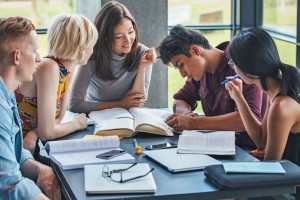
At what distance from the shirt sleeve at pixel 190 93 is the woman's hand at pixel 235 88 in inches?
22.7

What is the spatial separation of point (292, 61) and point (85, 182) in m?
2.75

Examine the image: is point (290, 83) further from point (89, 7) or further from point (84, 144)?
point (89, 7)

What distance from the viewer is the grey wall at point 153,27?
4.65m

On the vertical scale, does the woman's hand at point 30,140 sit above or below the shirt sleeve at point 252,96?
below

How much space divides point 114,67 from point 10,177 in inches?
61.8

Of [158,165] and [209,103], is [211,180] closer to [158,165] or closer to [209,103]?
[158,165]

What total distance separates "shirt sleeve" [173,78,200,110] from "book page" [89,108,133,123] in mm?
389

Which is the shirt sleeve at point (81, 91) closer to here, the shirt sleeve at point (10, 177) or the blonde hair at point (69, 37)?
the blonde hair at point (69, 37)

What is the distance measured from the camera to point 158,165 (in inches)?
93.7

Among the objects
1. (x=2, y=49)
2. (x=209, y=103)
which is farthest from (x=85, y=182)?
(x=209, y=103)

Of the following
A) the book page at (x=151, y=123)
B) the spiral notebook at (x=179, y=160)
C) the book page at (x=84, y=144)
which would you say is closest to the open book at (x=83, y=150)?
the book page at (x=84, y=144)

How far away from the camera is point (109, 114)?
315cm

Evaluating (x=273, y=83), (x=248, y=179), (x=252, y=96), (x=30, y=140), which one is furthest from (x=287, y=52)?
(x=248, y=179)

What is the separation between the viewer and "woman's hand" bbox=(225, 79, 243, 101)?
2.80 m
